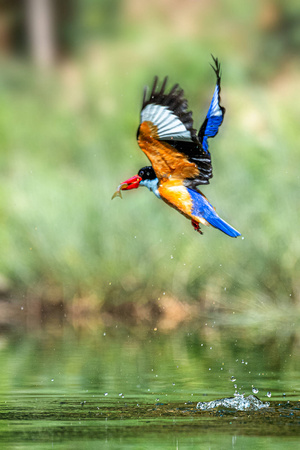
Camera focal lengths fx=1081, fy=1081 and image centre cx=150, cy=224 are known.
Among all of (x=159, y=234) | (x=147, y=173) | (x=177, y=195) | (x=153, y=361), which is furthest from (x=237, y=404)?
(x=159, y=234)

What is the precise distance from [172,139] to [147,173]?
34 cm

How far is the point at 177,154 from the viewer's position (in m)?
7.34

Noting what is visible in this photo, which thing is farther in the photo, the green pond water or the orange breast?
the orange breast

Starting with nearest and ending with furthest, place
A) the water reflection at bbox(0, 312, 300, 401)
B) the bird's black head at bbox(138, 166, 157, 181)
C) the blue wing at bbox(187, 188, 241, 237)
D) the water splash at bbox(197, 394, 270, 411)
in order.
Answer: the blue wing at bbox(187, 188, 241, 237) → the bird's black head at bbox(138, 166, 157, 181) → the water splash at bbox(197, 394, 270, 411) → the water reflection at bbox(0, 312, 300, 401)

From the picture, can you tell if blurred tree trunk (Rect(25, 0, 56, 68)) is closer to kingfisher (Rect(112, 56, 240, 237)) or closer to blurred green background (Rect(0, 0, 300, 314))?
blurred green background (Rect(0, 0, 300, 314))

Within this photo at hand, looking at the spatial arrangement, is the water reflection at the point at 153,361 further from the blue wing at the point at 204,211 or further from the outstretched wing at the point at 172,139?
the outstretched wing at the point at 172,139

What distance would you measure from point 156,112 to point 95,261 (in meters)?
7.17

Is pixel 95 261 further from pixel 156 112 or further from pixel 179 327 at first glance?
pixel 156 112

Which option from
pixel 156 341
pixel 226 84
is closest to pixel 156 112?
pixel 156 341

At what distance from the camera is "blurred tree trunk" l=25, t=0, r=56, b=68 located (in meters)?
34.4

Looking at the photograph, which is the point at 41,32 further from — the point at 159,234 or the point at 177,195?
the point at 177,195

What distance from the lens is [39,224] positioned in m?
14.1

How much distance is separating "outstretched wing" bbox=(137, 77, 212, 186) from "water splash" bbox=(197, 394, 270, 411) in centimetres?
154

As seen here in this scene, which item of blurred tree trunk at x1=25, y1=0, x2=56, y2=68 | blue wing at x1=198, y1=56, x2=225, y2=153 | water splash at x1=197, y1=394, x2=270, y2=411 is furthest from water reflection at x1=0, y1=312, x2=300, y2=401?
blurred tree trunk at x1=25, y1=0, x2=56, y2=68
